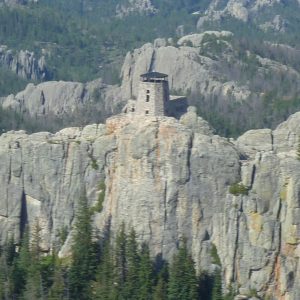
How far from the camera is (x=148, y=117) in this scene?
7875cm

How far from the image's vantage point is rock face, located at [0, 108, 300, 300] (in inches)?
2945

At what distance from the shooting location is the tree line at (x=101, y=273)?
7306 centimetres

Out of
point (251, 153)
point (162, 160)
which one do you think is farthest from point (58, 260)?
point (251, 153)

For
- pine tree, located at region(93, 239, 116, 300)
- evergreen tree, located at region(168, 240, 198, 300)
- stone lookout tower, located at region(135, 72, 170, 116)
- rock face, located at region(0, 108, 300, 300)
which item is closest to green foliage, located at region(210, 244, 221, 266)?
rock face, located at region(0, 108, 300, 300)

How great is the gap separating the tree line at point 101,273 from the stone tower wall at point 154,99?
8.40m

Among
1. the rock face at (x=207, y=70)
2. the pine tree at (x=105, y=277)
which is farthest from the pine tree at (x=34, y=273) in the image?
the rock face at (x=207, y=70)

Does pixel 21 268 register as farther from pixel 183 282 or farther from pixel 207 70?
pixel 207 70

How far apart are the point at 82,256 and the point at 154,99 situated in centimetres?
1316

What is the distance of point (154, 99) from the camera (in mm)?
81312

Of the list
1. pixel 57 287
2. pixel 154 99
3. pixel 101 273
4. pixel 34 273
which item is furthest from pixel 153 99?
pixel 57 287

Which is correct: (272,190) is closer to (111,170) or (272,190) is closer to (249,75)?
(111,170)

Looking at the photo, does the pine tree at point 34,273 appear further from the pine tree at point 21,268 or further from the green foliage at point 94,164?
the green foliage at point 94,164

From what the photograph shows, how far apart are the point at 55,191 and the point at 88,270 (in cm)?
874

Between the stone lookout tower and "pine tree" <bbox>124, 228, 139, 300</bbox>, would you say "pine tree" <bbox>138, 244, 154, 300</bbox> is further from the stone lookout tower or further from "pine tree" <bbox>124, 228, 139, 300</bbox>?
the stone lookout tower
